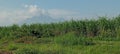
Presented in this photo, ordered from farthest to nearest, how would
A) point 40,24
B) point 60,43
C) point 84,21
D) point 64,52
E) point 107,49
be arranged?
point 40,24, point 84,21, point 60,43, point 107,49, point 64,52

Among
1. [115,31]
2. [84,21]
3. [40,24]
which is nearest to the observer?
[115,31]

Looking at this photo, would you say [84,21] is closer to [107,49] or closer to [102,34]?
[102,34]

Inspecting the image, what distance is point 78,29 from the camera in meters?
30.3

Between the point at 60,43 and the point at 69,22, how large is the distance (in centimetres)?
1250

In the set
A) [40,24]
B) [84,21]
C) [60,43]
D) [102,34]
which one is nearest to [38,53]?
[60,43]

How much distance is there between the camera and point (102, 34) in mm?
27578

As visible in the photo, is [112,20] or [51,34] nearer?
[112,20]

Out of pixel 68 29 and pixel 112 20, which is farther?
pixel 68 29

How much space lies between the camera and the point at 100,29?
28812 mm

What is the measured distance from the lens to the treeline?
1104 inches

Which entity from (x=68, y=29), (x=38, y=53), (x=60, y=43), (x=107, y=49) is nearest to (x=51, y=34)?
(x=68, y=29)

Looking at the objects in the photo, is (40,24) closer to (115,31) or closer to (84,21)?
(84,21)

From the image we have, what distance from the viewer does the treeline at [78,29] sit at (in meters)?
28.0

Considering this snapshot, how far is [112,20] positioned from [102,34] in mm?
1866
